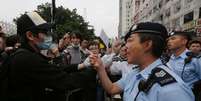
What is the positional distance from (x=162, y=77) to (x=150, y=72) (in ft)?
1.01

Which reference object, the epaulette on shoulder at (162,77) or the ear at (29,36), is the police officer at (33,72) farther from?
the epaulette on shoulder at (162,77)

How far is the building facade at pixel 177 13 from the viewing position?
35.6 metres

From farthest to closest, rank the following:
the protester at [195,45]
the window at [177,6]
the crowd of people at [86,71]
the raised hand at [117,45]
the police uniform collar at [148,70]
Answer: the window at [177,6], the raised hand at [117,45], the protester at [195,45], the police uniform collar at [148,70], the crowd of people at [86,71]

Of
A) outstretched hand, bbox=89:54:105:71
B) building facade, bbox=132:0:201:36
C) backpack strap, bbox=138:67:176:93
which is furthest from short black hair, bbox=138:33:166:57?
building facade, bbox=132:0:201:36

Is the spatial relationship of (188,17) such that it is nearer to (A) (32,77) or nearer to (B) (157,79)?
(A) (32,77)

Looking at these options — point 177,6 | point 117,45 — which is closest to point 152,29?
point 117,45

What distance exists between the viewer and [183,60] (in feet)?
23.1

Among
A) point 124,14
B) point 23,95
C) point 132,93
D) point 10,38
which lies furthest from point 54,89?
point 124,14

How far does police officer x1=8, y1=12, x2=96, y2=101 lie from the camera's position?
390cm

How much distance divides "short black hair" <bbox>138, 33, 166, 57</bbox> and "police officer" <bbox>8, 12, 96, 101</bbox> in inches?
37.9

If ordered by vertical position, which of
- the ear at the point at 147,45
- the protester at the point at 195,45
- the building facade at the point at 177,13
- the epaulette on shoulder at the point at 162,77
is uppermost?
the ear at the point at 147,45

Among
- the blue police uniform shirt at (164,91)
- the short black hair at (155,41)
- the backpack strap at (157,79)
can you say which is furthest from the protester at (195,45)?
the backpack strap at (157,79)

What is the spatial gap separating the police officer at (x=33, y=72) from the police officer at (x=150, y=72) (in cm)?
63

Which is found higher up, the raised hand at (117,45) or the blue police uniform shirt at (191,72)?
the raised hand at (117,45)
